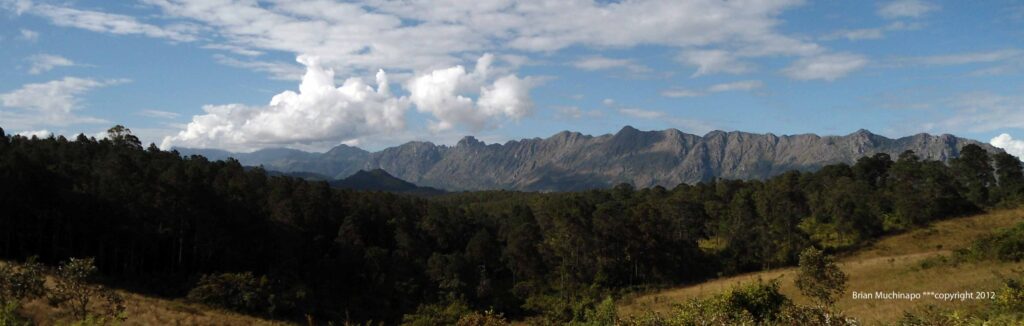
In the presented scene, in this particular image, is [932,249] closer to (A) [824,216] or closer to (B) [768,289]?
(A) [824,216]

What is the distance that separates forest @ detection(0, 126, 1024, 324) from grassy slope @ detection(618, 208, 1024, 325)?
4.03 metres

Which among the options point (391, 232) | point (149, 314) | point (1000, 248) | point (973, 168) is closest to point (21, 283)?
point (149, 314)

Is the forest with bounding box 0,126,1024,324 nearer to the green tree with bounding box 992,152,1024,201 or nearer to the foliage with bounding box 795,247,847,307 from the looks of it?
the green tree with bounding box 992,152,1024,201

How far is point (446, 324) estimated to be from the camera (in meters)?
36.7

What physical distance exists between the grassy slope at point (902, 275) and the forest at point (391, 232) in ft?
13.2

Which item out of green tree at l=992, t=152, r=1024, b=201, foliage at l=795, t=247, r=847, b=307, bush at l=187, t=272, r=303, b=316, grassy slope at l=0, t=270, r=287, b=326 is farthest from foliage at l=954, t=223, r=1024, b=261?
bush at l=187, t=272, r=303, b=316

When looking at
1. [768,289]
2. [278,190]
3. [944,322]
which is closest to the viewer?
[944,322]

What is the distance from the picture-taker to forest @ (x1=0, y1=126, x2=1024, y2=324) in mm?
47844

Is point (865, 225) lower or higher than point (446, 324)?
higher

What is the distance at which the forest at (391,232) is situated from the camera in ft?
157

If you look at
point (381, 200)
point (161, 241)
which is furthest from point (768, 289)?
point (381, 200)

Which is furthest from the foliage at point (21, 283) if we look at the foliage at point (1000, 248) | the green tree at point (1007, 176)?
the green tree at point (1007, 176)

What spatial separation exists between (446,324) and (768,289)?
790 inches

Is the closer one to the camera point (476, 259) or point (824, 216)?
point (476, 259)
